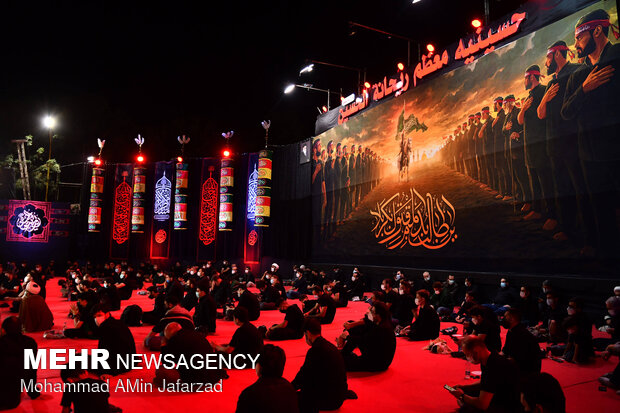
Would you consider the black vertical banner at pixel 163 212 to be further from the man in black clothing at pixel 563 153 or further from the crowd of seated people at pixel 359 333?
the man in black clothing at pixel 563 153

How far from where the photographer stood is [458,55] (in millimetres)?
10758

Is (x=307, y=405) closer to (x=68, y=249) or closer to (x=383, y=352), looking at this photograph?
(x=383, y=352)

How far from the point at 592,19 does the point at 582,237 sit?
4.00 meters

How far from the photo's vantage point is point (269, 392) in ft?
7.53

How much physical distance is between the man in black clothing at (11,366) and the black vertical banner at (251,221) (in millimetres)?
14880

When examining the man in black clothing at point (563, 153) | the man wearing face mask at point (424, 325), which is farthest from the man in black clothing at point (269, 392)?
the man in black clothing at point (563, 153)

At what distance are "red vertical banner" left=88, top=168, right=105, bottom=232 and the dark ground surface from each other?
13.8 metres

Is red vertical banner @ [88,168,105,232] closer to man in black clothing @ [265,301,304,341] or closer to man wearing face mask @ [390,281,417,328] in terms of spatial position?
man in black clothing @ [265,301,304,341]

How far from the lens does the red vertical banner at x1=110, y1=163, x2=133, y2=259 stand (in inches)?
824

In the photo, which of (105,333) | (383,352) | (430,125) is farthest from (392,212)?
(105,333)

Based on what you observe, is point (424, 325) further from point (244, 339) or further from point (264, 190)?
point (264, 190)

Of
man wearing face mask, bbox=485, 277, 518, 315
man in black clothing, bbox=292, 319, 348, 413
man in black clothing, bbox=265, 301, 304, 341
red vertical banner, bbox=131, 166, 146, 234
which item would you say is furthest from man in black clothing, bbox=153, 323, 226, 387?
red vertical banner, bbox=131, 166, 146, 234

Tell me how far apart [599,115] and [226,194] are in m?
14.4

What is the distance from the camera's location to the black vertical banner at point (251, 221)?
18.4 m
